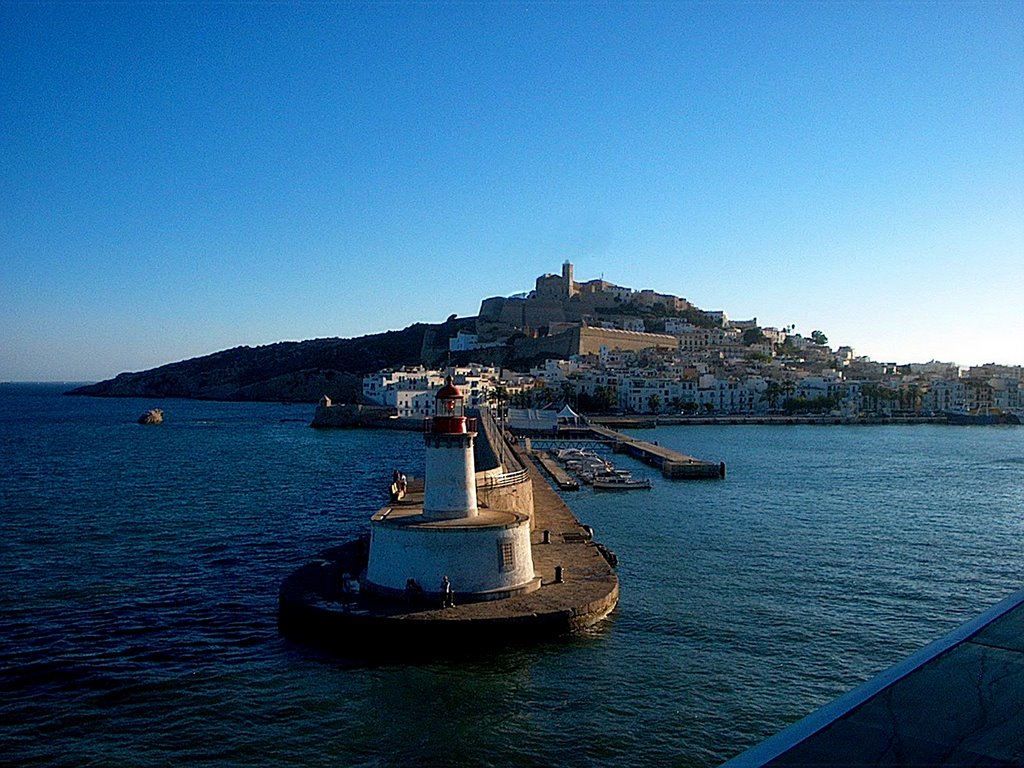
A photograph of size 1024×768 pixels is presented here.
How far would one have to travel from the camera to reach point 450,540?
1146cm

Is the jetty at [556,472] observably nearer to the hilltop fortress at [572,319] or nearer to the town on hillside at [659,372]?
the town on hillside at [659,372]

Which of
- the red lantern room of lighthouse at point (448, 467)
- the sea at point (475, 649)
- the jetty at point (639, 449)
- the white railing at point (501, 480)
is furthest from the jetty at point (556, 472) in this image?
the red lantern room of lighthouse at point (448, 467)

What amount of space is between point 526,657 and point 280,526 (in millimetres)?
11581

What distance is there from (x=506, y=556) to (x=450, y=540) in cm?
91

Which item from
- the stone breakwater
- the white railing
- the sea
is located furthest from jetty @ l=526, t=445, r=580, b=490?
the stone breakwater

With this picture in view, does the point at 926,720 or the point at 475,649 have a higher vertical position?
the point at 926,720

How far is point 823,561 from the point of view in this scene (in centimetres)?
1680

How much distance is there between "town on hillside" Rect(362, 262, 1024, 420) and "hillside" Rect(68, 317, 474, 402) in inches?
347

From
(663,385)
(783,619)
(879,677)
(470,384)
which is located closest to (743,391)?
(663,385)

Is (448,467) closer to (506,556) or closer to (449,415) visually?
(449,415)

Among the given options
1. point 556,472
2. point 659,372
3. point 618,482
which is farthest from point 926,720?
point 659,372

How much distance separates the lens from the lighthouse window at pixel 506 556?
1171 cm

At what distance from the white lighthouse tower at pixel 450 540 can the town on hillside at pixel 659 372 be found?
48296 millimetres

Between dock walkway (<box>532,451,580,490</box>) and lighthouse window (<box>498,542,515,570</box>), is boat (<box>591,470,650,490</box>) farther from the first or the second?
lighthouse window (<box>498,542,515,570</box>)
